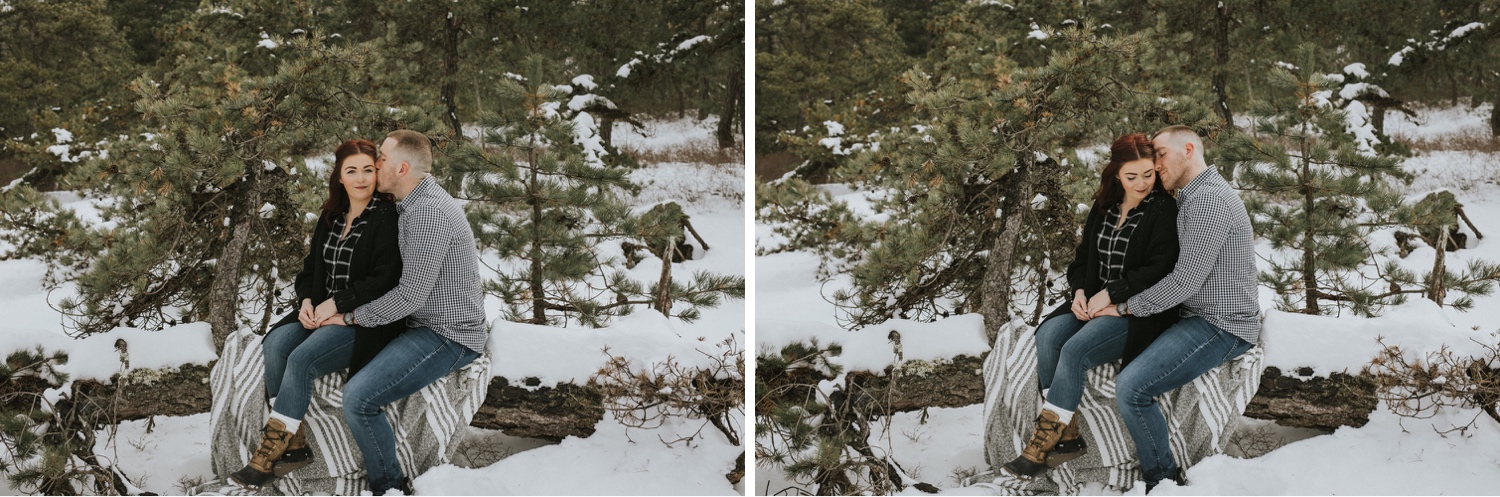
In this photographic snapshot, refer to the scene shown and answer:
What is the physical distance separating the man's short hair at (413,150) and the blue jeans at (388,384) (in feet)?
1.58

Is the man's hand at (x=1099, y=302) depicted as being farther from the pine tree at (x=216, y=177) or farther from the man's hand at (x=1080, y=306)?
the pine tree at (x=216, y=177)

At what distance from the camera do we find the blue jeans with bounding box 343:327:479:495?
2.79 meters

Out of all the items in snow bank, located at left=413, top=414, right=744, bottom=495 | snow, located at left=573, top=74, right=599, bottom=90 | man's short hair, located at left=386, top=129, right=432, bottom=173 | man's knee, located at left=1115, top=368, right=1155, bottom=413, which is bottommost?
snow bank, located at left=413, top=414, right=744, bottom=495

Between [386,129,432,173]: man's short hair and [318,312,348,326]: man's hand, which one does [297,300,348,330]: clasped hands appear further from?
[386,129,432,173]: man's short hair

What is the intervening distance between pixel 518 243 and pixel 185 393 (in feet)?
3.60

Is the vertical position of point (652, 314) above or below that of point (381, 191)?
below

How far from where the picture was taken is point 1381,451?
301 centimetres

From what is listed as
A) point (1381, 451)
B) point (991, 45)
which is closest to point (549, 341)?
point (991, 45)

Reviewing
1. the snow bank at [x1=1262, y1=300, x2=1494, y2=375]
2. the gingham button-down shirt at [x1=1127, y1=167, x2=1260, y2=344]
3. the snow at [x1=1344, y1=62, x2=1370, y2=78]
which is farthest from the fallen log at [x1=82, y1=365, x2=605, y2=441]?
the snow at [x1=1344, y1=62, x2=1370, y2=78]

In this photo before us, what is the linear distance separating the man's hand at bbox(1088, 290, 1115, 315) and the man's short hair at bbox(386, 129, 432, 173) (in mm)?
1950

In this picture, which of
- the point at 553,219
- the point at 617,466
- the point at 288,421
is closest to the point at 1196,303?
the point at 617,466

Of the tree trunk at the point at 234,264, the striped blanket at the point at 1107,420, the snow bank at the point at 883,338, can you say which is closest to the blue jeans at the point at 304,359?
the tree trunk at the point at 234,264

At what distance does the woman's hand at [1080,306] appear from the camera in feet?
9.57

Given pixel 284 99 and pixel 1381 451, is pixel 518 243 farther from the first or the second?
pixel 1381 451
